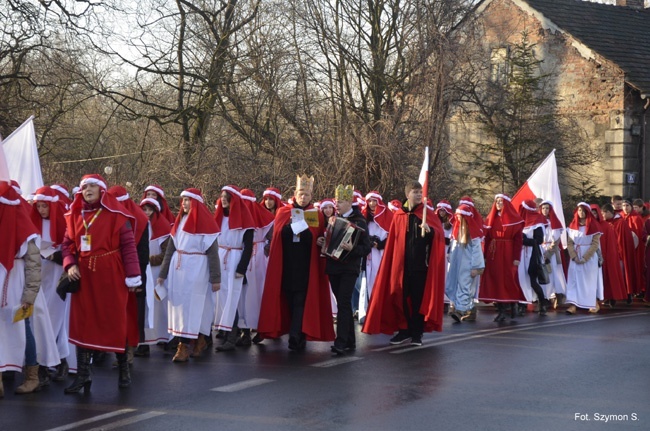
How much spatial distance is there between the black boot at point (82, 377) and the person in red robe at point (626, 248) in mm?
13046

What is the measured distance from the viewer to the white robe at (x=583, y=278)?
1720cm

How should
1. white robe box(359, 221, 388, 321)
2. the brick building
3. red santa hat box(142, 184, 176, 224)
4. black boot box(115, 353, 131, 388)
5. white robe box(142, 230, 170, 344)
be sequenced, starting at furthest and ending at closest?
1. the brick building
2. white robe box(359, 221, 388, 321)
3. red santa hat box(142, 184, 176, 224)
4. white robe box(142, 230, 170, 344)
5. black boot box(115, 353, 131, 388)

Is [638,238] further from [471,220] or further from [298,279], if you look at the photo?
[298,279]

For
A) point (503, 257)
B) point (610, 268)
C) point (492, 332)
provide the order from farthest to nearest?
point (610, 268)
point (503, 257)
point (492, 332)

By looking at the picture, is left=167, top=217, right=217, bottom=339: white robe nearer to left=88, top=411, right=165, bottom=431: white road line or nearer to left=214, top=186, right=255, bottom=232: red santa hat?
left=214, top=186, right=255, bottom=232: red santa hat

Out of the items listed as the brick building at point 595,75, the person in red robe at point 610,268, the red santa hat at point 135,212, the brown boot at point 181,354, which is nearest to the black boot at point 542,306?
the person in red robe at point 610,268

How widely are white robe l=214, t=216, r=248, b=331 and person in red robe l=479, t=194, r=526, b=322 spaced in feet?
16.7

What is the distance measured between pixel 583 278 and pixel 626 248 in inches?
129

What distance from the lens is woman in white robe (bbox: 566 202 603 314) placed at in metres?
17.2

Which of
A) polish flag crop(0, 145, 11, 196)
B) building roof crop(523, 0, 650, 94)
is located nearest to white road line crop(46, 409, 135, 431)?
polish flag crop(0, 145, 11, 196)

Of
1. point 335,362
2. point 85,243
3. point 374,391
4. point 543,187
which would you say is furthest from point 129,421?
point 543,187

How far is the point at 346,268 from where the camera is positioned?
11.7m

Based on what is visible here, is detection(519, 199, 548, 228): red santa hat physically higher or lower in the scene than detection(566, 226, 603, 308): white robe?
higher

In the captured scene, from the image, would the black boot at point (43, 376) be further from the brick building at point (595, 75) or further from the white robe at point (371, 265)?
the brick building at point (595, 75)
